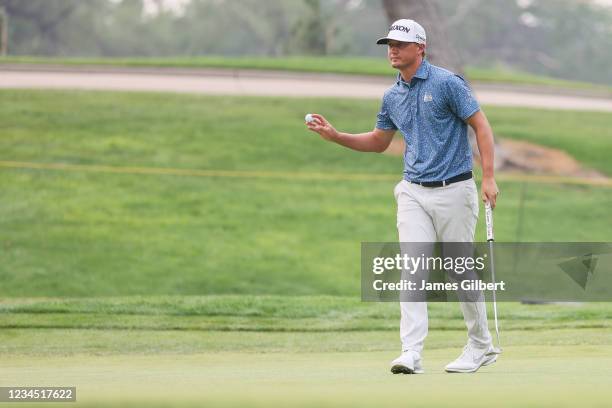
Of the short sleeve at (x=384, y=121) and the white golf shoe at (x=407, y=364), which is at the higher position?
the short sleeve at (x=384, y=121)

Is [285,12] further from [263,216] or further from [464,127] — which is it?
[464,127]

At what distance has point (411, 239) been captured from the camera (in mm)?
7605

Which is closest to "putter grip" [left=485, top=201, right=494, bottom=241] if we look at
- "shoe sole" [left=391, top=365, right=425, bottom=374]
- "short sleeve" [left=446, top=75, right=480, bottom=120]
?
"short sleeve" [left=446, top=75, right=480, bottom=120]

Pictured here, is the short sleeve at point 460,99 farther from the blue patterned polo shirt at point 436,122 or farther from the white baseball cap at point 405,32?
the white baseball cap at point 405,32

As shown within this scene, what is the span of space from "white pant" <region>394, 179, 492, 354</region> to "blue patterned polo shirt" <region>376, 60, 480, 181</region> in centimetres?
10

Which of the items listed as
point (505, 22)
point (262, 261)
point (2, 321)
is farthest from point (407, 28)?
point (505, 22)

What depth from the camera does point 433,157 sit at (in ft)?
24.6

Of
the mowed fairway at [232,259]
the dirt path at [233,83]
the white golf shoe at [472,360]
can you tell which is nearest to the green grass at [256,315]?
the mowed fairway at [232,259]

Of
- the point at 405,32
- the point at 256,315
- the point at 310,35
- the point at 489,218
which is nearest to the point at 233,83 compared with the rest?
the point at 310,35

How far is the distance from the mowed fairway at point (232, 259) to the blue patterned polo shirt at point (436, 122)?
4.01 ft

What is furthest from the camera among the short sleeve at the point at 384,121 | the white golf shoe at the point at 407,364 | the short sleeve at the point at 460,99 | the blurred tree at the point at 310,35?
the blurred tree at the point at 310,35

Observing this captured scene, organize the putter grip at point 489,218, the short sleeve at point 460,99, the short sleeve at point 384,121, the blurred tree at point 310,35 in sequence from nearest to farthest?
the short sleeve at point 460,99 → the putter grip at point 489,218 → the short sleeve at point 384,121 → the blurred tree at point 310,35

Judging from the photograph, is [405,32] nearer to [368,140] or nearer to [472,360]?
[368,140]

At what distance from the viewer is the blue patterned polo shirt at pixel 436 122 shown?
7457 millimetres
